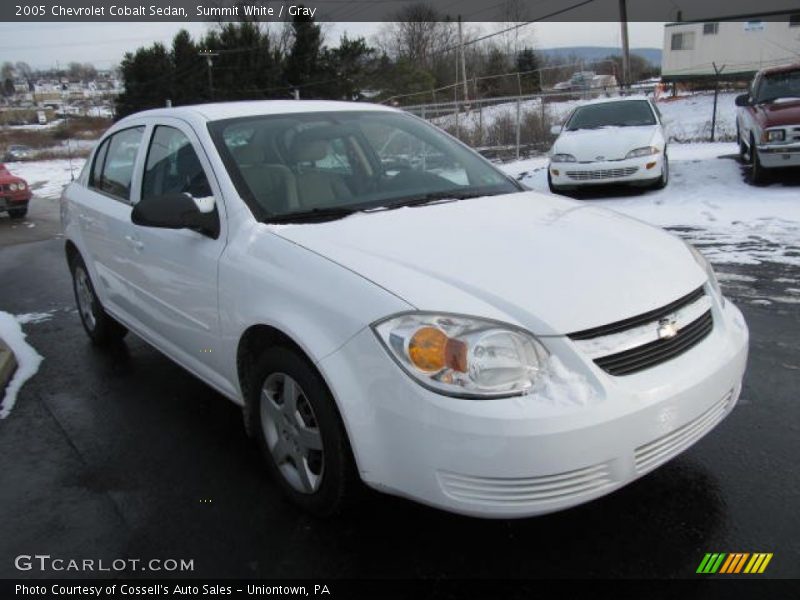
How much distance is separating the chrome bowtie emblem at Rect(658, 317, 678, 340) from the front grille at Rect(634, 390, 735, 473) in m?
0.31

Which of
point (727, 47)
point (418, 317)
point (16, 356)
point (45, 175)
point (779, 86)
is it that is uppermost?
point (727, 47)

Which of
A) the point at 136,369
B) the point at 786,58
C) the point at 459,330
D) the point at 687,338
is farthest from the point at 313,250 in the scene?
the point at 786,58

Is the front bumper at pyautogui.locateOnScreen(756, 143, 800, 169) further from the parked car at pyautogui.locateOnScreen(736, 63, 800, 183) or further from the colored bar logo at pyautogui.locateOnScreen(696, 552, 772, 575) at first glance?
the colored bar logo at pyautogui.locateOnScreen(696, 552, 772, 575)

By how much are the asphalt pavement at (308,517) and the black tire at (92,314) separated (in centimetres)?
96

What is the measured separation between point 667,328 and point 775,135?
8639mm

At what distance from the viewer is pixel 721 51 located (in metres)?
38.8

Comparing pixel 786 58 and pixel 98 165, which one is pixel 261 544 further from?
pixel 786 58

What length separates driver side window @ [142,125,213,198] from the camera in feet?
11.1

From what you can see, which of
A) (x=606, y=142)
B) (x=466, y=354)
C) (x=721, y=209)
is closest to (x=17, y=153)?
(x=606, y=142)

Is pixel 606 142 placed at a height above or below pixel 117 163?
above

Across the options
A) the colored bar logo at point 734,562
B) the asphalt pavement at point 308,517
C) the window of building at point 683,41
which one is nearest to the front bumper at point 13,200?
the asphalt pavement at point 308,517

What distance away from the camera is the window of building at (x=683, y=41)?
131ft

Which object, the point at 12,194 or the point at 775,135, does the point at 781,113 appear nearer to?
the point at 775,135

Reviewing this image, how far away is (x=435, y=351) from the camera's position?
2.15m
